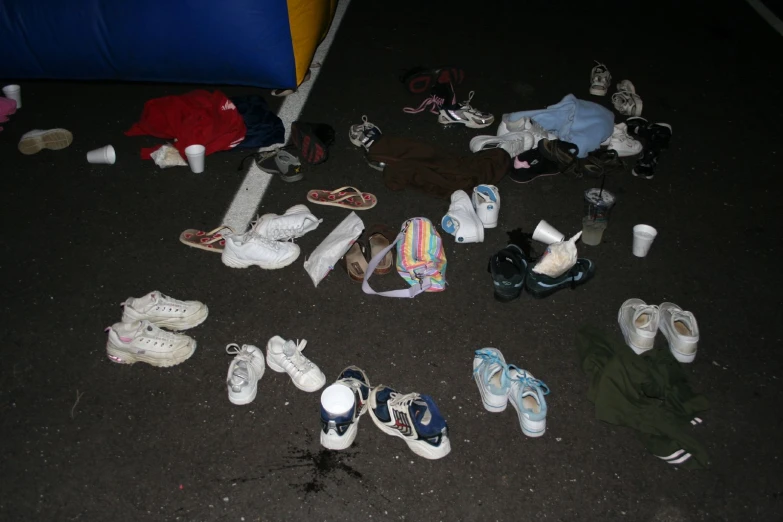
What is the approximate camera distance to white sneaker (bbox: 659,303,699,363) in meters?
2.79

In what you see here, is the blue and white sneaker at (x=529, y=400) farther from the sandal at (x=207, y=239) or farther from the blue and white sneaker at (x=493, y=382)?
the sandal at (x=207, y=239)

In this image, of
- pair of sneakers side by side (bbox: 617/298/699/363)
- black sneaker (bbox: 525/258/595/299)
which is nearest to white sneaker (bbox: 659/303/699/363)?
pair of sneakers side by side (bbox: 617/298/699/363)

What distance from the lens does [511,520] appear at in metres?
2.32

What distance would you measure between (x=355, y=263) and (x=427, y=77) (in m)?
2.11

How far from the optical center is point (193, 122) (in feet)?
13.0

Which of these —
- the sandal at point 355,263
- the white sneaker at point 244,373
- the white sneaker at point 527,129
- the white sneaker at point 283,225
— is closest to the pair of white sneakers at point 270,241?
the white sneaker at point 283,225

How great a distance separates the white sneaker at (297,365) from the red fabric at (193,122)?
182 centimetres

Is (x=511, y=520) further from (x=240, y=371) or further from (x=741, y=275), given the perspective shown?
(x=741, y=275)

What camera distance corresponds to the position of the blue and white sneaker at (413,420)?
2.46 m

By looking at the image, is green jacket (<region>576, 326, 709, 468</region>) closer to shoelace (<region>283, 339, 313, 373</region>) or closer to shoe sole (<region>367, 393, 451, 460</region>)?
shoe sole (<region>367, 393, 451, 460</region>)

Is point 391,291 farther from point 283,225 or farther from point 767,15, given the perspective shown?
point 767,15

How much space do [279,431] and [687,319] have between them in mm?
2054

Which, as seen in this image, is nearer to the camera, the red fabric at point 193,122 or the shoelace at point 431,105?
the red fabric at point 193,122

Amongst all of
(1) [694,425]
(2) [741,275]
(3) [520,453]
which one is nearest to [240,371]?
(3) [520,453]
